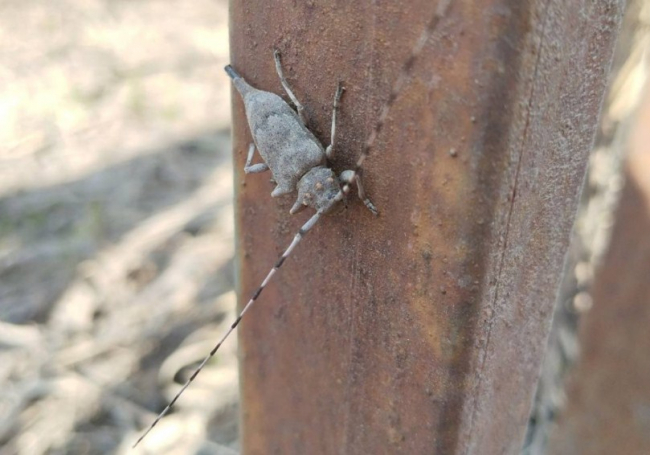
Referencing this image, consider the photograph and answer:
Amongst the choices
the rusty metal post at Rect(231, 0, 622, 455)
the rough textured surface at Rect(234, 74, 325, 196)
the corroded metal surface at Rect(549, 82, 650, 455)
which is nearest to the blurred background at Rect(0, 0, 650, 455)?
the corroded metal surface at Rect(549, 82, 650, 455)

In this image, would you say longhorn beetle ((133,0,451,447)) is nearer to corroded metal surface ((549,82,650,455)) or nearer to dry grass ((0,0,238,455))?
corroded metal surface ((549,82,650,455))

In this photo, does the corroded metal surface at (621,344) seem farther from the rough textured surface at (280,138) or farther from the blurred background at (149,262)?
the rough textured surface at (280,138)

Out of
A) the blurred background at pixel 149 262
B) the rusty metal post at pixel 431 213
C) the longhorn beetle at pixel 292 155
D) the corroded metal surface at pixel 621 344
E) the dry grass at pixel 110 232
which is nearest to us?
the rusty metal post at pixel 431 213

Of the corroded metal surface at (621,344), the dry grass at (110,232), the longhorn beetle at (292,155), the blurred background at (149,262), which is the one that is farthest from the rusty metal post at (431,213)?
the dry grass at (110,232)

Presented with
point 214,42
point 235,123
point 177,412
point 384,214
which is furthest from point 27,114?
point 384,214

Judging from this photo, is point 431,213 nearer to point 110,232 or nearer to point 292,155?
point 292,155

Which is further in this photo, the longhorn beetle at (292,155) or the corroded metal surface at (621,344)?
the corroded metal surface at (621,344)

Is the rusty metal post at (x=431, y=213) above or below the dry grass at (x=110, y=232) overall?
above
